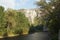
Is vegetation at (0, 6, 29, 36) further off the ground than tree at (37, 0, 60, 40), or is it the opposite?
tree at (37, 0, 60, 40)

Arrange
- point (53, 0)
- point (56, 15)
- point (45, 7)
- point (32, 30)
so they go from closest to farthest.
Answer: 1. point (56, 15)
2. point (53, 0)
3. point (45, 7)
4. point (32, 30)

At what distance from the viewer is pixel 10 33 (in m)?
76.6

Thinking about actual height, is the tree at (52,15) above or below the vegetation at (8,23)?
above

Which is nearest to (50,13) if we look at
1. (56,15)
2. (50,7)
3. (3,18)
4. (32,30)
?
(50,7)

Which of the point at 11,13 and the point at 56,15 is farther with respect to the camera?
the point at 11,13

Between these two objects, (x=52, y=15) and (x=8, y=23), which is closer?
(x=52, y=15)

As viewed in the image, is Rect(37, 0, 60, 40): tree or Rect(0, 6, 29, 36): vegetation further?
Rect(0, 6, 29, 36): vegetation

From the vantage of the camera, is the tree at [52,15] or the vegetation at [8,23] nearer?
the tree at [52,15]

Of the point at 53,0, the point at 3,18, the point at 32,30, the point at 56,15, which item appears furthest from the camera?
the point at 32,30

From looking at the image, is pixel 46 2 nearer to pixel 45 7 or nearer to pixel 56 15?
pixel 45 7

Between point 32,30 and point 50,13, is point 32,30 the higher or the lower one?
the lower one

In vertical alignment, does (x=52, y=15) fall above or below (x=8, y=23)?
above

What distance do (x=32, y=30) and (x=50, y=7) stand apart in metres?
74.0

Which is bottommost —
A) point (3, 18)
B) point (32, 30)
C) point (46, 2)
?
point (32, 30)
